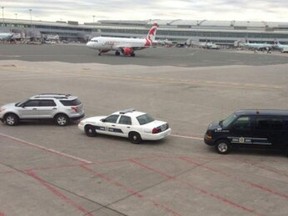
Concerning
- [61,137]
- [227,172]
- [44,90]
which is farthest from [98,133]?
[44,90]

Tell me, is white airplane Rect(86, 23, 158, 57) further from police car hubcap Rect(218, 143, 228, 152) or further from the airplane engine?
police car hubcap Rect(218, 143, 228, 152)

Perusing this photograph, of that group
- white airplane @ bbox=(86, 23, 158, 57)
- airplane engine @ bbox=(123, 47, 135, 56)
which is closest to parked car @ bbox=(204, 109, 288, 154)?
white airplane @ bbox=(86, 23, 158, 57)

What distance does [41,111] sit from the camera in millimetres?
22047

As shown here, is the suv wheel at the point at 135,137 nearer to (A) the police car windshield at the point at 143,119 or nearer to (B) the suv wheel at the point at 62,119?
(A) the police car windshield at the point at 143,119

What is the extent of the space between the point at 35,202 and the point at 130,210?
2.66 metres

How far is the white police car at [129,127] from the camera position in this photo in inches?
724

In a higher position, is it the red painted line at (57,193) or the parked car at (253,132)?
the parked car at (253,132)

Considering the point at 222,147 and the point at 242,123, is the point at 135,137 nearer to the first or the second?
the point at 222,147

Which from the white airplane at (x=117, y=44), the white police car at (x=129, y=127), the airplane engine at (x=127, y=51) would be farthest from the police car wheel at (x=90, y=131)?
the airplane engine at (x=127, y=51)

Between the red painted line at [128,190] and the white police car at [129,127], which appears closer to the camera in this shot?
the red painted line at [128,190]

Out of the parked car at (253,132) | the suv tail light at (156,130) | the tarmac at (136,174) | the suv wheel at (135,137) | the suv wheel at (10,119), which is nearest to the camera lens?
the tarmac at (136,174)

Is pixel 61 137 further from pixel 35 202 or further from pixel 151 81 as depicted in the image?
pixel 151 81

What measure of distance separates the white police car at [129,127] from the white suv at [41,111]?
240 cm

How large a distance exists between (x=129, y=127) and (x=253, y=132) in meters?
5.44
